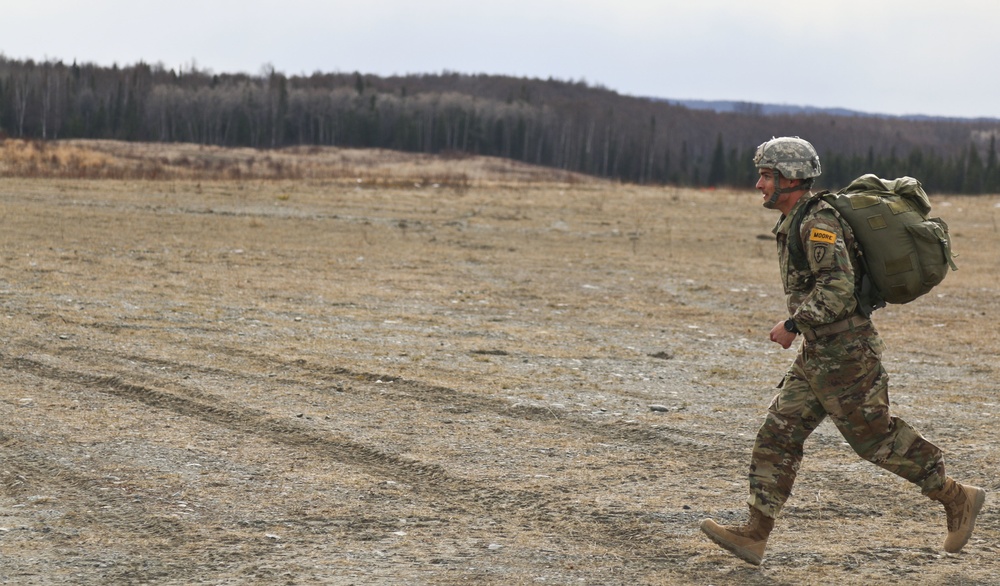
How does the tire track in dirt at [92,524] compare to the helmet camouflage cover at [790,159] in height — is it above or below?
below

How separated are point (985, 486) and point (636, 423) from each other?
2.35 m

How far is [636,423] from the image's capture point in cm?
787

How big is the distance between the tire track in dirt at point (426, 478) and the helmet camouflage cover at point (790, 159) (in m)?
1.84

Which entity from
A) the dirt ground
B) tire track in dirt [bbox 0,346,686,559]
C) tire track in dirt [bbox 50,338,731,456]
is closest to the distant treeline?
the dirt ground

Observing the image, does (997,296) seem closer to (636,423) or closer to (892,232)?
(636,423)

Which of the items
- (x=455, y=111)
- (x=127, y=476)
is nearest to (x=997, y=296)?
(x=127, y=476)

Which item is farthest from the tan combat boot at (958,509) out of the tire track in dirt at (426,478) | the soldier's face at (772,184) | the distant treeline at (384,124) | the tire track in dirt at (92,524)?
the distant treeline at (384,124)

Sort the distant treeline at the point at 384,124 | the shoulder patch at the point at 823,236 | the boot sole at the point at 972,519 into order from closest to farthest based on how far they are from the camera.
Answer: the shoulder patch at the point at 823,236 < the boot sole at the point at 972,519 < the distant treeline at the point at 384,124

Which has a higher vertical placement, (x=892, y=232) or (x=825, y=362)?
(x=892, y=232)

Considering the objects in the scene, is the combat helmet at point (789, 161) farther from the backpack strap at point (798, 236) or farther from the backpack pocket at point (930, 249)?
the backpack pocket at point (930, 249)

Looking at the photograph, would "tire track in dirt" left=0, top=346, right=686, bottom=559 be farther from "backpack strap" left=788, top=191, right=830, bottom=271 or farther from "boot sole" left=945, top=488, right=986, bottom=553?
"backpack strap" left=788, top=191, right=830, bottom=271

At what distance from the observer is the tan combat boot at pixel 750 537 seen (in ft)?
16.3

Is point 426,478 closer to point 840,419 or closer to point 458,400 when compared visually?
point 458,400

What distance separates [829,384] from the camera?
486cm
